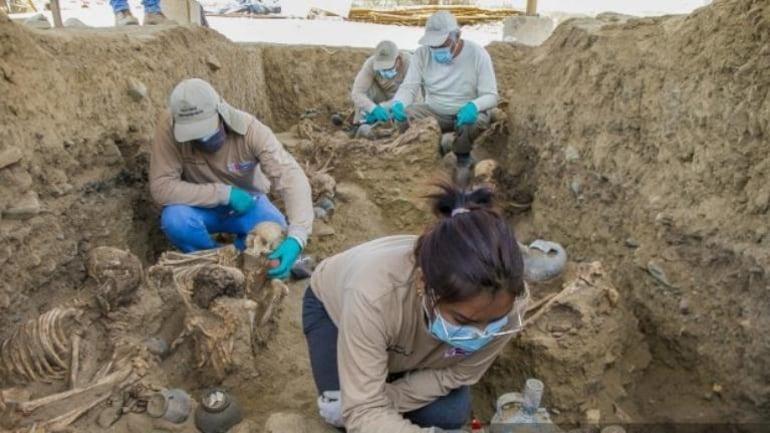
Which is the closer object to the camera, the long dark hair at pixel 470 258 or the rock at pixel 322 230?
the long dark hair at pixel 470 258

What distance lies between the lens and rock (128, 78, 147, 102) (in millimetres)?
3316

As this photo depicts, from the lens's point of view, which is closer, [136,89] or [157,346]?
[157,346]

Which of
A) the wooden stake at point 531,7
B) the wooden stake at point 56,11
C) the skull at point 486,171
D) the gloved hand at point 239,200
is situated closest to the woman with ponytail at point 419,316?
the gloved hand at point 239,200

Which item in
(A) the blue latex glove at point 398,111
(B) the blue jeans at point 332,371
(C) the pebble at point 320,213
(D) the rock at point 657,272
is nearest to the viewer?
(B) the blue jeans at point 332,371

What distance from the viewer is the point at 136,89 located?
10.9ft

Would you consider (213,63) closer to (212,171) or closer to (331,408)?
(212,171)

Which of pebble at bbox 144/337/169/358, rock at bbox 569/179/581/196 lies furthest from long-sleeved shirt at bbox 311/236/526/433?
rock at bbox 569/179/581/196

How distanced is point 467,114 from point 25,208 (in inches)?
125

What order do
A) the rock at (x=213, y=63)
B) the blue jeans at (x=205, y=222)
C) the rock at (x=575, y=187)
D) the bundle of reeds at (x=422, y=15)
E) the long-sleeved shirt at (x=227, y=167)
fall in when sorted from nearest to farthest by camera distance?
the long-sleeved shirt at (x=227, y=167), the blue jeans at (x=205, y=222), the rock at (x=575, y=187), the rock at (x=213, y=63), the bundle of reeds at (x=422, y=15)

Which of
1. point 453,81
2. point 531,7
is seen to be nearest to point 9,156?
point 453,81

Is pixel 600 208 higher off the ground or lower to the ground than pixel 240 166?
lower

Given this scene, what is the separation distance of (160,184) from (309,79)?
3575 millimetres

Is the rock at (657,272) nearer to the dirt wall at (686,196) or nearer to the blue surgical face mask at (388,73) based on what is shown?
the dirt wall at (686,196)

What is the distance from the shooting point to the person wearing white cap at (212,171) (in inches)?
110
